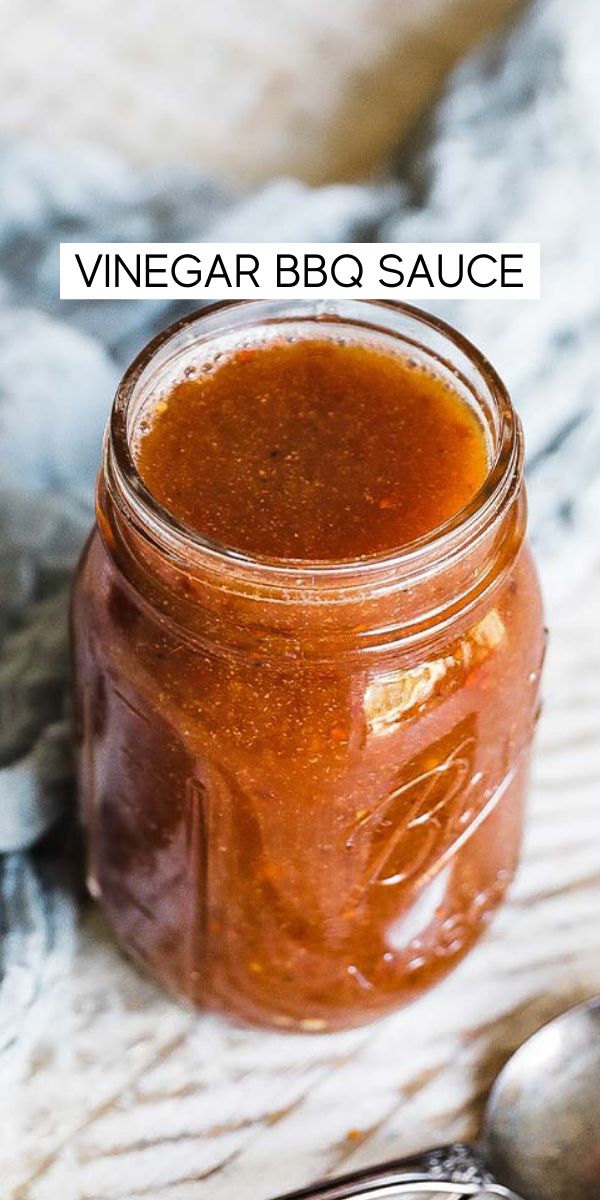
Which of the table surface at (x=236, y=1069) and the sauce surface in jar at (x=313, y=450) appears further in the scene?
the table surface at (x=236, y=1069)

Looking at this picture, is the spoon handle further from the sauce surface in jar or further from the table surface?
the sauce surface in jar

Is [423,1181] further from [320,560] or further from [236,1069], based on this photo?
[320,560]

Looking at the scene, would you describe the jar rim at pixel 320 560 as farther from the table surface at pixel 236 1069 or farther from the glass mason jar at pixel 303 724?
the table surface at pixel 236 1069

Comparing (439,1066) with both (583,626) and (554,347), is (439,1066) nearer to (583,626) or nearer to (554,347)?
(583,626)

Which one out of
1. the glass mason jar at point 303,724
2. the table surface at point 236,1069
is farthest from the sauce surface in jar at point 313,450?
the table surface at point 236,1069

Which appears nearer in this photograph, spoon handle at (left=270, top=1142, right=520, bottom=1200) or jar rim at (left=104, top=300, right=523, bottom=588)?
jar rim at (left=104, top=300, right=523, bottom=588)

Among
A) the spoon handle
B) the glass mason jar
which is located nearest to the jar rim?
the glass mason jar
